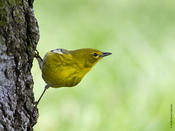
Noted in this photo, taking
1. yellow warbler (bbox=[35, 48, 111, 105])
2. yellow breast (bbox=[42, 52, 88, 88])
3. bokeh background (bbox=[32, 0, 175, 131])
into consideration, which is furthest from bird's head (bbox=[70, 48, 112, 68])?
bokeh background (bbox=[32, 0, 175, 131])

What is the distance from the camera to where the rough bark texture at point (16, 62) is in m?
3.59

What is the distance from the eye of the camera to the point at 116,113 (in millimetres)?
6641

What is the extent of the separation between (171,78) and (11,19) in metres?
4.03

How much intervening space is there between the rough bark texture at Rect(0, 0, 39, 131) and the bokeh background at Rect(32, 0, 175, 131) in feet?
8.11

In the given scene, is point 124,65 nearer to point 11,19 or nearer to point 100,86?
point 100,86

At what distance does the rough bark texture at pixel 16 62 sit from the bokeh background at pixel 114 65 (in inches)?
97.3

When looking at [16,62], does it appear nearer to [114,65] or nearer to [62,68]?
[62,68]

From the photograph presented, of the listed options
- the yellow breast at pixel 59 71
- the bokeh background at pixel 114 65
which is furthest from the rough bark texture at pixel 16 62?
the bokeh background at pixel 114 65

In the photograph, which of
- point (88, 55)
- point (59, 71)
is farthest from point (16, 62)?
point (88, 55)

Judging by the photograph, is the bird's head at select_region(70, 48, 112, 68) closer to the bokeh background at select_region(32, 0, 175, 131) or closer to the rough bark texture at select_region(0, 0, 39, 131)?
the bokeh background at select_region(32, 0, 175, 131)

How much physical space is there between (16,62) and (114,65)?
4102 millimetres

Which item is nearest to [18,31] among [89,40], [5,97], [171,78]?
[5,97]

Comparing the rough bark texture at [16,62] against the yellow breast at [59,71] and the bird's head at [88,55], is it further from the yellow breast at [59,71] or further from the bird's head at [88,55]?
the bird's head at [88,55]

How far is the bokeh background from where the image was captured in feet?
21.3
